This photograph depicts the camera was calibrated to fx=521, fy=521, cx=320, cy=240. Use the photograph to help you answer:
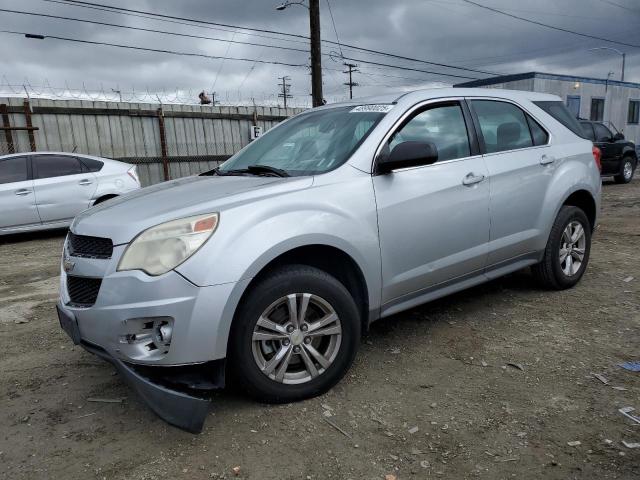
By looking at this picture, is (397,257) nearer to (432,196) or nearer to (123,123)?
(432,196)

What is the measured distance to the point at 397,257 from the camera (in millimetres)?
3215

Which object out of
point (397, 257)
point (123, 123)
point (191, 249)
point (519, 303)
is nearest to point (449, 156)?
point (397, 257)

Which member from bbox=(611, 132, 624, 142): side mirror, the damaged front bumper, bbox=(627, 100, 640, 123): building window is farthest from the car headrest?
bbox=(627, 100, 640, 123): building window

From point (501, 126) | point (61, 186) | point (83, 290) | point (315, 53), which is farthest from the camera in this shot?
point (315, 53)

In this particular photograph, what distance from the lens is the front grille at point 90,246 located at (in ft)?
8.66

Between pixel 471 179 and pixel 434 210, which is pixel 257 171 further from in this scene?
pixel 471 179

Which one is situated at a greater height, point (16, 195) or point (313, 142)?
point (313, 142)

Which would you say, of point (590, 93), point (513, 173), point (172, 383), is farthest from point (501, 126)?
point (590, 93)

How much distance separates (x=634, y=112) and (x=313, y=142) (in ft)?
96.9

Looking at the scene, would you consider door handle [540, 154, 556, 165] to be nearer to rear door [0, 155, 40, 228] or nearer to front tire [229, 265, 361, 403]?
front tire [229, 265, 361, 403]

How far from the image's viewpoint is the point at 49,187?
8430mm

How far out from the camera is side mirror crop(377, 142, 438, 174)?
313 centimetres

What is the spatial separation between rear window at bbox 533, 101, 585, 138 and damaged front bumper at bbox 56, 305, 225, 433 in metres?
3.65

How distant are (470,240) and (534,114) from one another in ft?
5.04
